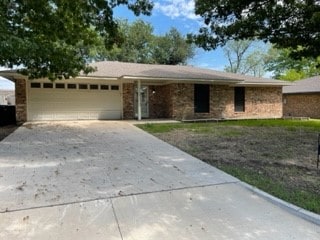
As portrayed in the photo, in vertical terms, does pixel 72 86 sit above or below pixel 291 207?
above

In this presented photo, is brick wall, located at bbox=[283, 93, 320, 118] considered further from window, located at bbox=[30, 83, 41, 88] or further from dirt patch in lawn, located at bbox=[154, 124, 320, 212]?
window, located at bbox=[30, 83, 41, 88]

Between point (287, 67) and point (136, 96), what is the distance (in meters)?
35.2

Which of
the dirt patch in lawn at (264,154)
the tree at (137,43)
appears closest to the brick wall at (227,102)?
the dirt patch in lawn at (264,154)

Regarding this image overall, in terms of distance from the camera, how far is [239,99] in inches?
816

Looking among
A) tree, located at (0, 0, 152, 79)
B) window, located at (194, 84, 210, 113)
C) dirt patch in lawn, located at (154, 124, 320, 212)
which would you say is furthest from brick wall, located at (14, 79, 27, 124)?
window, located at (194, 84, 210, 113)

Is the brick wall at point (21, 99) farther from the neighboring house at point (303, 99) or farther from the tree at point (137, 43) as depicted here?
the neighboring house at point (303, 99)

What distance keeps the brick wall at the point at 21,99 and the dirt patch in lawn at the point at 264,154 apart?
848 centimetres

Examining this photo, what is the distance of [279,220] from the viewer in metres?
3.95

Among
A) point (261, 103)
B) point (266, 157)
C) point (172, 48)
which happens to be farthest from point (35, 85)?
point (172, 48)

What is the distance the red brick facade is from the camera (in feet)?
60.0

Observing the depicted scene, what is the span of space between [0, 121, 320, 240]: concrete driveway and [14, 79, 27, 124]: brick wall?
942 cm

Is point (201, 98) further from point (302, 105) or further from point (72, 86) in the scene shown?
point (302, 105)

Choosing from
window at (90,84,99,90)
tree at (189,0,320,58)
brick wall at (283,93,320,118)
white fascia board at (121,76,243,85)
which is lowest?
brick wall at (283,93,320,118)

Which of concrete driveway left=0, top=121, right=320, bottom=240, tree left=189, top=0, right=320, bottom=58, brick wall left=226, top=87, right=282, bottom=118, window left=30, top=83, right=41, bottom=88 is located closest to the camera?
concrete driveway left=0, top=121, right=320, bottom=240
